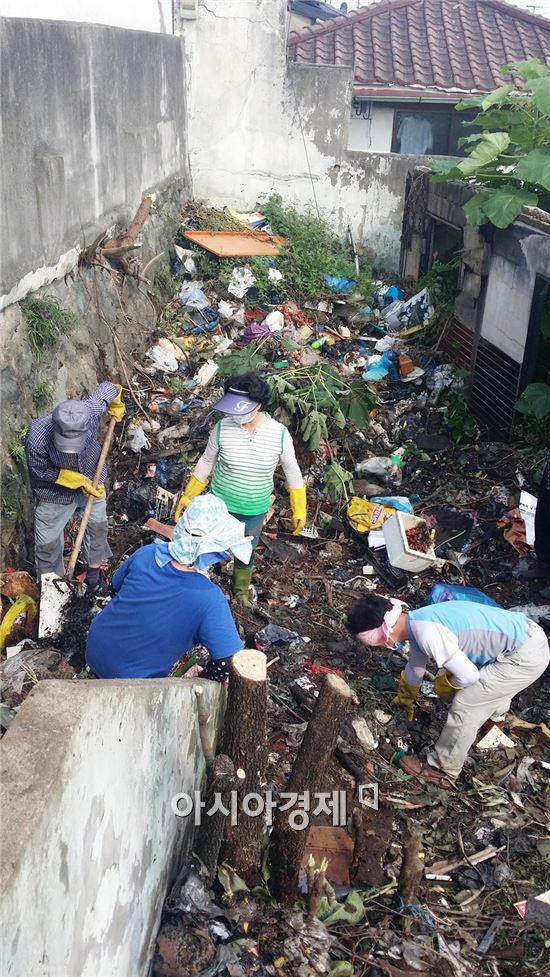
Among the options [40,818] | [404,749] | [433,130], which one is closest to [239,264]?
[433,130]

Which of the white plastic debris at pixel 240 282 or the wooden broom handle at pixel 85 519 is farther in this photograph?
the white plastic debris at pixel 240 282

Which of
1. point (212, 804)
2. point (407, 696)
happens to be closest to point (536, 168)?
point (407, 696)

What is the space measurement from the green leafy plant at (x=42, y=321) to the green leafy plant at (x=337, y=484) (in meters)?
2.54

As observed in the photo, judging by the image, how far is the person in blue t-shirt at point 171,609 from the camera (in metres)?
3.13

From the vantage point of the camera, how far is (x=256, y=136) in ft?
38.5

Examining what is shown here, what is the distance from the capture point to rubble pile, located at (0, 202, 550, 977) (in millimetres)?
3100

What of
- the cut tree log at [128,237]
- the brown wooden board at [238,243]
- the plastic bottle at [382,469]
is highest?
the cut tree log at [128,237]

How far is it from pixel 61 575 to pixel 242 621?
1.22 metres

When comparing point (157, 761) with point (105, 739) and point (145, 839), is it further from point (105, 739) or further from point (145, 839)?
point (105, 739)

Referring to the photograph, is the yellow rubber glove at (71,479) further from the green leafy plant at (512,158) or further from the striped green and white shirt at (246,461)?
the green leafy plant at (512,158)

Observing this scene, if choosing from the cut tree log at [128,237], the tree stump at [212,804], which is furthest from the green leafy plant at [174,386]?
the tree stump at [212,804]

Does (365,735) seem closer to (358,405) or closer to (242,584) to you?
(242,584)

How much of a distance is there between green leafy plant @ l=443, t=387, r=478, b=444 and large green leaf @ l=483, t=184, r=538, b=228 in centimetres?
180

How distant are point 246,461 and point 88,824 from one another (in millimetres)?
3030
